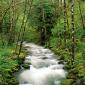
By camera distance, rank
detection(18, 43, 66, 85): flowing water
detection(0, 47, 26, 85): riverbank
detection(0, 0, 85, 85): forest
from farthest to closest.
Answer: detection(0, 0, 85, 85): forest
detection(18, 43, 66, 85): flowing water
detection(0, 47, 26, 85): riverbank

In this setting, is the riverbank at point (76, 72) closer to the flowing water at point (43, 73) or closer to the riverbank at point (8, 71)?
the flowing water at point (43, 73)

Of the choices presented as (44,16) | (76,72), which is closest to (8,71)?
(76,72)

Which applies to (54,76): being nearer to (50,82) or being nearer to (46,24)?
(50,82)

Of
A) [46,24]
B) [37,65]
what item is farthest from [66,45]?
[46,24]

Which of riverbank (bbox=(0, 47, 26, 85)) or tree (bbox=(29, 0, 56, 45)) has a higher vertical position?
tree (bbox=(29, 0, 56, 45))

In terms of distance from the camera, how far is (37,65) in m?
21.8

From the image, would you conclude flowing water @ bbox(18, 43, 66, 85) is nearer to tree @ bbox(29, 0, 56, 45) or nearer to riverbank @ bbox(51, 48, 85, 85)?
riverbank @ bbox(51, 48, 85, 85)

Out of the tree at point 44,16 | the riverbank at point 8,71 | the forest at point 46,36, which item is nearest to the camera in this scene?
the riverbank at point 8,71

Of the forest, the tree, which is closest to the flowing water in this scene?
the forest

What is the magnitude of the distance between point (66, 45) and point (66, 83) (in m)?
11.5

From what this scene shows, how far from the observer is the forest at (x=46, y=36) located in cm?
1727

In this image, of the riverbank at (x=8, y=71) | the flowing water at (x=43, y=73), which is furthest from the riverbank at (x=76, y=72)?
the riverbank at (x=8, y=71)

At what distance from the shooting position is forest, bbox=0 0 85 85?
17.3m

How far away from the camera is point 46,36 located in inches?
1555
